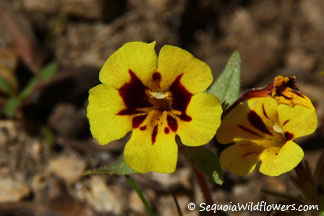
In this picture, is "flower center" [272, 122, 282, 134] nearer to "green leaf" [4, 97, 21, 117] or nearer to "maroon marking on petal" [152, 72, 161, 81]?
"maroon marking on petal" [152, 72, 161, 81]

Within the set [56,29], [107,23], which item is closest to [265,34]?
[107,23]

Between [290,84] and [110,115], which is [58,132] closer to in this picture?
[110,115]

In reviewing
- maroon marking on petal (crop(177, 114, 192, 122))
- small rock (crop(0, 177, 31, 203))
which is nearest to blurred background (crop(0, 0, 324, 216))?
small rock (crop(0, 177, 31, 203))

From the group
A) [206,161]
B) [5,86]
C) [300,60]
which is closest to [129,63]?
[206,161]

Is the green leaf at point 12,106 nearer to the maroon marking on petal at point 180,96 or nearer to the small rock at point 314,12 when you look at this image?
the maroon marking on petal at point 180,96

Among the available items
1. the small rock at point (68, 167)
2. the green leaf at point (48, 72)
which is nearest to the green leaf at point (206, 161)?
the small rock at point (68, 167)

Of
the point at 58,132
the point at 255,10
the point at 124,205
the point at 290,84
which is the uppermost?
the point at 290,84
